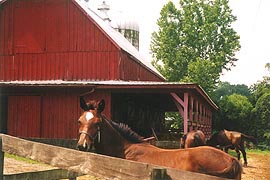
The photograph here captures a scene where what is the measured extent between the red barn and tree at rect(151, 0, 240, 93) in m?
20.6

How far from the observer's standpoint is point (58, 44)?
2106 centimetres

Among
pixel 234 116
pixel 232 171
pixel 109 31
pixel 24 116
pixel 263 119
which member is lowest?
pixel 263 119

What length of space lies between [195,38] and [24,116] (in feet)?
87.2

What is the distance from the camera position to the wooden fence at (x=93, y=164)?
3.42m

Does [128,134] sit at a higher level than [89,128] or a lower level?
lower

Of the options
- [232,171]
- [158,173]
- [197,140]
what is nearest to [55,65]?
[197,140]

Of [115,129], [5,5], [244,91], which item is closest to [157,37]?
[5,5]

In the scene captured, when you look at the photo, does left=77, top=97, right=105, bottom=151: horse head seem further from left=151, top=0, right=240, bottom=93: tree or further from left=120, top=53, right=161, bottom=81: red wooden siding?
left=151, top=0, right=240, bottom=93: tree

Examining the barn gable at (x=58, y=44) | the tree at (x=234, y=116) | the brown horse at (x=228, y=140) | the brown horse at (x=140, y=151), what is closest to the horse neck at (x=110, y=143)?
the brown horse at (x=140, y=151)

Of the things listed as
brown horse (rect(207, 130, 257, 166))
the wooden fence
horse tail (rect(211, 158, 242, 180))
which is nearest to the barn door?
brown horse (rect(207, 130, 257, 166))

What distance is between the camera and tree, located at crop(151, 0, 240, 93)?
42.6 metres

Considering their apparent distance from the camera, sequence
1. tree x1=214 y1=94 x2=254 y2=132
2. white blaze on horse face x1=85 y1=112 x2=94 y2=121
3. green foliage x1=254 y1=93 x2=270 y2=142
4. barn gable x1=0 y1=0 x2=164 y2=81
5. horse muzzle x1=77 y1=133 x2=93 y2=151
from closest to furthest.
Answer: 1. horse muzzle x1=77 y1=133 x2=93 y2=151
2. white blaze on horse face x1=85 y1=112 x2=94 y2=121
3. barn gable x1=0 y1=0 x2=164 y2=81
4. tree x1=214 y1=94 x2=254 y2=132
5. green foliage x1=254 y1=93 x2=270 y2=142

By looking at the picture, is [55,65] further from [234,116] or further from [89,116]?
[234,116]

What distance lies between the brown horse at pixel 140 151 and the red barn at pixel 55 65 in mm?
12063
